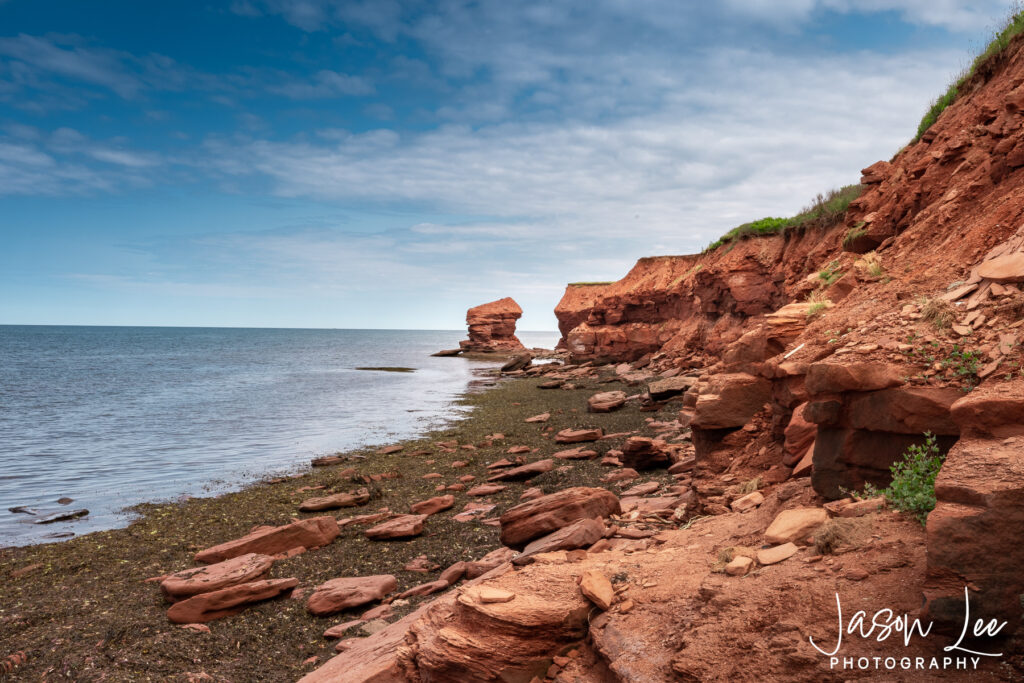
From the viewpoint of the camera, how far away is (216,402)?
122 feet

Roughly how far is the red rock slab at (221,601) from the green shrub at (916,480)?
8.83m

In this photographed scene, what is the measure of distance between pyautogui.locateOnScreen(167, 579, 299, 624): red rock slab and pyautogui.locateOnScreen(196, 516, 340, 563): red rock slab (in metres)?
2.09

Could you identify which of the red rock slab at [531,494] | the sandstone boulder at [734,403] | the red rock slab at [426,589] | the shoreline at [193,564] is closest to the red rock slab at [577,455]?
the shoreline at [193,564]

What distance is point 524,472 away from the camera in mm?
16062

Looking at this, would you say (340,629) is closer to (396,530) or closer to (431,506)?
(396,530)

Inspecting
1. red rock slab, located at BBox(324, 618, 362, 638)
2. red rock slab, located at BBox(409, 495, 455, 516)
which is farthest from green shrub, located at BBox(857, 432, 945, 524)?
red rock slab, located at BBox(409, 495, 455, 516)

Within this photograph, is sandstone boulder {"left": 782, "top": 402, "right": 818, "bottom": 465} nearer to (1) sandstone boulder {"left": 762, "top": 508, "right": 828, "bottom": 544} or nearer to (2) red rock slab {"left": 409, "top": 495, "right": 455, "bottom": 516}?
(1) sandstone boulder {"left": 762, "top": 508, "right": 828, "bottom": 544}

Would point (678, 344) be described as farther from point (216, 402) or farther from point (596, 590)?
point (596, 590)

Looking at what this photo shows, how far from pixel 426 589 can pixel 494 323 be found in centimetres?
8622

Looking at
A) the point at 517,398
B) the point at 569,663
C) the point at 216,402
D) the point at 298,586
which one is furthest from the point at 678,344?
the point at 569,663

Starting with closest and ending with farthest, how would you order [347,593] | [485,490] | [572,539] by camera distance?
[572,539] → [347,593] → [485,490]

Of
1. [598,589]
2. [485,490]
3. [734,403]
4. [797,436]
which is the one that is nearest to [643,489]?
[734,403]

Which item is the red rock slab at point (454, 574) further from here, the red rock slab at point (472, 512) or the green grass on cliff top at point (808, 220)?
the green grass on cliff top at point (808, 220)

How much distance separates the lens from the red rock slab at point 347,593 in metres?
8.94
